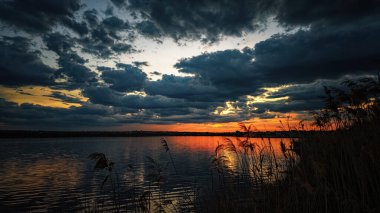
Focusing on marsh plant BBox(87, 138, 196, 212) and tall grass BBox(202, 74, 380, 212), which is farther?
marsh plant BBox(87, 138, 196, 212)

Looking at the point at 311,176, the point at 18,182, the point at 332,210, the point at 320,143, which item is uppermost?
the point at 320,143

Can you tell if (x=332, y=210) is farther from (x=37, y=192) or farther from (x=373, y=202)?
(x=37, y=192)

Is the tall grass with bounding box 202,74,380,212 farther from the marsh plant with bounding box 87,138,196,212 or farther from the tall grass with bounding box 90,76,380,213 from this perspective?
the marsh plant with bounding box 87,138,196,212

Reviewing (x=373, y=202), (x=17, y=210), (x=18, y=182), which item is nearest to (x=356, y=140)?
(x=373, y=202)

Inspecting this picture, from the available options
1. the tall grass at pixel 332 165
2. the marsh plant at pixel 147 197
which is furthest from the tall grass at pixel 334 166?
the marsh plant at pixel 147 197

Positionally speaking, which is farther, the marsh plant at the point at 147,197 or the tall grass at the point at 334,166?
the marsh plant at the point at 147,197

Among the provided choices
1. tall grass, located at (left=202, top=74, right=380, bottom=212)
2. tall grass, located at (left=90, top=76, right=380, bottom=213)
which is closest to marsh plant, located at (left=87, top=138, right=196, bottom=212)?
tall grass, located at (left=90, top=76, right=380, bottom=213)

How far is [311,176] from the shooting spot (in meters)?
7.21

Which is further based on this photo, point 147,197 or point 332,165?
point 147,197

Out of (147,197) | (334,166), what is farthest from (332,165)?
(147,197)

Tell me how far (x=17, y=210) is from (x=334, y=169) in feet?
67.7

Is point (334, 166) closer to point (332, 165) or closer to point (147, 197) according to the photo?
point (332, 165)

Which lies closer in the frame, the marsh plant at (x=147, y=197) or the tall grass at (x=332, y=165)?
the tall grass at (x=332, y=165)

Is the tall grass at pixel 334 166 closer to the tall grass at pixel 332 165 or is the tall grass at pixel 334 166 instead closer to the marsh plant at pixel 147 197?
the tall grass at pixel 332 165
